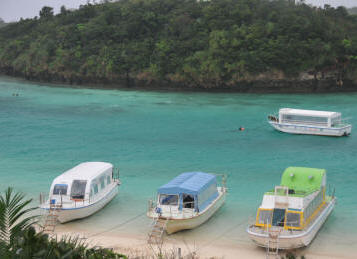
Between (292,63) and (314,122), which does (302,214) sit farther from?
(292,63)

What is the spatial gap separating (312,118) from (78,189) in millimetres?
27212

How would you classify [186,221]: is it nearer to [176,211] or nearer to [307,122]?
[176,211]

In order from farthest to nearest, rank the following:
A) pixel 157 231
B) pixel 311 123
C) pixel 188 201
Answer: pixel 311 123, pixel 188 201, pixel 157 231

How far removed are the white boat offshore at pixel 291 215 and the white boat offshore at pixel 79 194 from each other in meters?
7.95

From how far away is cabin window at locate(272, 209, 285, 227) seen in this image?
19969 mm

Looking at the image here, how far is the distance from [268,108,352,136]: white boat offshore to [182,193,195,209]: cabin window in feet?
80.9

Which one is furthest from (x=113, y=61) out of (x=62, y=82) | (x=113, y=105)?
(x=113, y=105)

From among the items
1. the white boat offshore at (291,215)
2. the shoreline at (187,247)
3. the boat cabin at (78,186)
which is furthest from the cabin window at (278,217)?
the boat cabin at (78,186)

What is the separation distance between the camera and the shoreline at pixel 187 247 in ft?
64.2

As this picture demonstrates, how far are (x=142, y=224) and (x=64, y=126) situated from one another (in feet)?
90.4

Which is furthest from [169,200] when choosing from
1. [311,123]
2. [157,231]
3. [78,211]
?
[311,123]

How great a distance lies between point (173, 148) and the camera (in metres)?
38.6

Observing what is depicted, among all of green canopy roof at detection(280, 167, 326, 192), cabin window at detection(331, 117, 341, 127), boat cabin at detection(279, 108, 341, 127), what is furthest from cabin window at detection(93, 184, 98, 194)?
cabin window at detection(331, 117, 341, 127)

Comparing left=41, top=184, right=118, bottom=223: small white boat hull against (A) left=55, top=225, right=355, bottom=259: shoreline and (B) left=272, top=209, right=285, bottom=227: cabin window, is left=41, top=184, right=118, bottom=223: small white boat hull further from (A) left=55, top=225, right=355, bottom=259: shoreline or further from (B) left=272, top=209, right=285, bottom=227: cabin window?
(B) left=272, top=209, right=285, bottom=227: cabin window
